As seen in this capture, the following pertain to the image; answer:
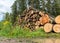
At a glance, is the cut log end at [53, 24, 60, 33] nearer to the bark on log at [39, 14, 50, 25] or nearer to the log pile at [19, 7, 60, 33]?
the log pile at [19, 7, 60, 33]

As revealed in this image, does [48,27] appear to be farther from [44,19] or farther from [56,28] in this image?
[44,19]

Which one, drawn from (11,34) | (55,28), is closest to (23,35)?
(11,34)

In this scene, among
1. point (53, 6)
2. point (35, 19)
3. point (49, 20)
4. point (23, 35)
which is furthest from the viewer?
point (53, 6)

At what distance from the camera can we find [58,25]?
16.3 meters

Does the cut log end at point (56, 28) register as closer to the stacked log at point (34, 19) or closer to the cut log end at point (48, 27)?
the cut log end at point (48, 27)

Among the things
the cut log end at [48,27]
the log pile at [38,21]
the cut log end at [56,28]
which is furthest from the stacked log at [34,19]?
the cut log end at [56,28]

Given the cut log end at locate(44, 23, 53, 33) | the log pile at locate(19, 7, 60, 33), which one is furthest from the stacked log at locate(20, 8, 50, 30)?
the cut log end at locate(44, 23, 53, 33)

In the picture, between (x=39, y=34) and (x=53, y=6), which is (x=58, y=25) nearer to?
(x=39, y=34)

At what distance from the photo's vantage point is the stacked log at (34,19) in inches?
696

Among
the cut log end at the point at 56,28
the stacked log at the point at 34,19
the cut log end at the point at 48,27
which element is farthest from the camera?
the stacked log at the point at 34,19

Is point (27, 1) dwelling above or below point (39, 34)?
above

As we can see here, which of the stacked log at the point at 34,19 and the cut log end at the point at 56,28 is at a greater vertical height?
the stacked log at the point at 34,19

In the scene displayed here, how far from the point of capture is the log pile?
1650 centimetres

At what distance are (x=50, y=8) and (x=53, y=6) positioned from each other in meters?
0.57
